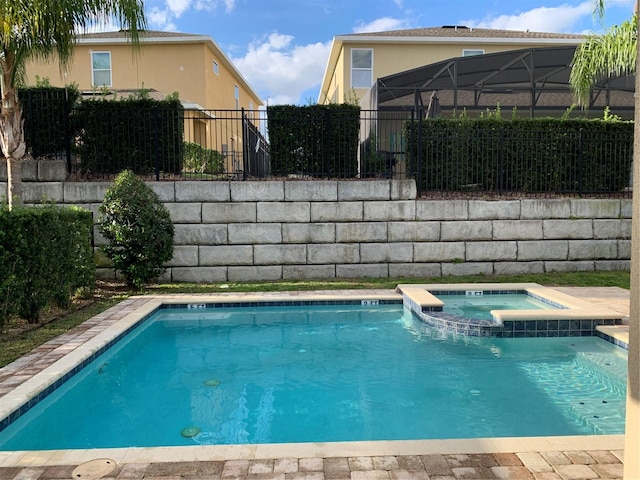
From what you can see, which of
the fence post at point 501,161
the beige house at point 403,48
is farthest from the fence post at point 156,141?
the beige house at point 403,48

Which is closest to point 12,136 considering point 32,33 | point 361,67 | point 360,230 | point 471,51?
point 32,33

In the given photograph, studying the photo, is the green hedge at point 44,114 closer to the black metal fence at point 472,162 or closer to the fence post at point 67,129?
the fence post at point 67,129

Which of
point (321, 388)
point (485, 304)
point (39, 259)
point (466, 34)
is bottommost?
point (321, 388)

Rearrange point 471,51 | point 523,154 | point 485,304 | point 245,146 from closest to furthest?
1. point 485,304
2. point 245,146
3. point 523,154
4. point 471,51

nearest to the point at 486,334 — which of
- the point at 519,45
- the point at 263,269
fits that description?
the point at 263,269

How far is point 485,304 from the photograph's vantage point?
849 centimetres

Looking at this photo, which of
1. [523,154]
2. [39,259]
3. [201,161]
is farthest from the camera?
[201,161]

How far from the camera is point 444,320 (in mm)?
6957

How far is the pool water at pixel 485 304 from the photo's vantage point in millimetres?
7969

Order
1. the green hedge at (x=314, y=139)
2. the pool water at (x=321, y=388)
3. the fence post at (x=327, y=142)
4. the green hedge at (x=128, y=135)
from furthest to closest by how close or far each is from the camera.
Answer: the green hedge at (x=314, y=139) < the fence post at (x=327, y=142) < the green hedge at (x=128, y=135) < the pool water at (x=321, y=388)

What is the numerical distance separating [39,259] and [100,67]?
16.4 meters

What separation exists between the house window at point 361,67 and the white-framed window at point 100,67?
9984mm

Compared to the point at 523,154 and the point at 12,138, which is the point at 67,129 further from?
the point at 523,154

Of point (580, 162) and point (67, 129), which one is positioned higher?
point (67, 129)
